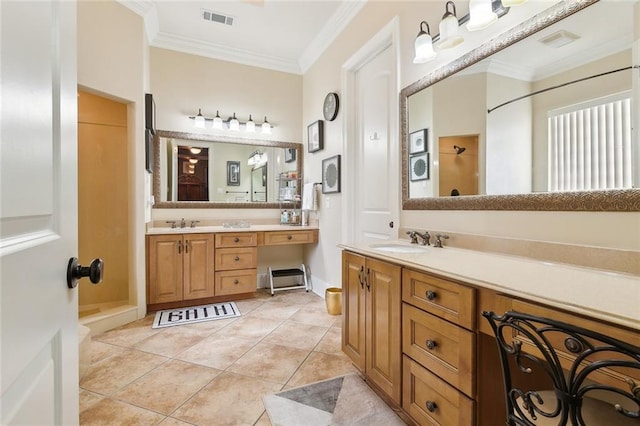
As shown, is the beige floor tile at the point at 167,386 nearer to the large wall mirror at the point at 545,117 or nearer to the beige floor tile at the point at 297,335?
the beige floor tile at the point at 297,335

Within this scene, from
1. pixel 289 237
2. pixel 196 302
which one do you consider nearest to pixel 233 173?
pixel 289 237

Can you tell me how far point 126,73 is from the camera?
9.02 ft

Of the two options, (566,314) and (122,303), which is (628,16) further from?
(122,303)

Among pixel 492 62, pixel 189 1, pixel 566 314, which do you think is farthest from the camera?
pixel 189 1

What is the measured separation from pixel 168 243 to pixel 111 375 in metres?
1.36

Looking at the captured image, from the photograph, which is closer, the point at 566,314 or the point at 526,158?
the point at 566,314

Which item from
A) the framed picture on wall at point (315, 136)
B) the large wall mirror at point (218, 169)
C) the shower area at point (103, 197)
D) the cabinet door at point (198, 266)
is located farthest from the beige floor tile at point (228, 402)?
the framed picture on wall at point (315, 136)

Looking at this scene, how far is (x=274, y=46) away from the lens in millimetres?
3730

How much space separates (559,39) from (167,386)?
2770 mm

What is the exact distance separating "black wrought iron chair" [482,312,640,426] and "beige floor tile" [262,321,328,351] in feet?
5.60

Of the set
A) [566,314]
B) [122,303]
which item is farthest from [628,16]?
[122,303]

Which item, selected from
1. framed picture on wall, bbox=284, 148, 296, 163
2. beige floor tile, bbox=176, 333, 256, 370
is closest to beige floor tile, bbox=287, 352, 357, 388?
beige floor tile, bbox=176, 333, 256, 370

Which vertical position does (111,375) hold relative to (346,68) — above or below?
below

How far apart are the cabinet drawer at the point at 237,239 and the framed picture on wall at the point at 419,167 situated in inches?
78.3
